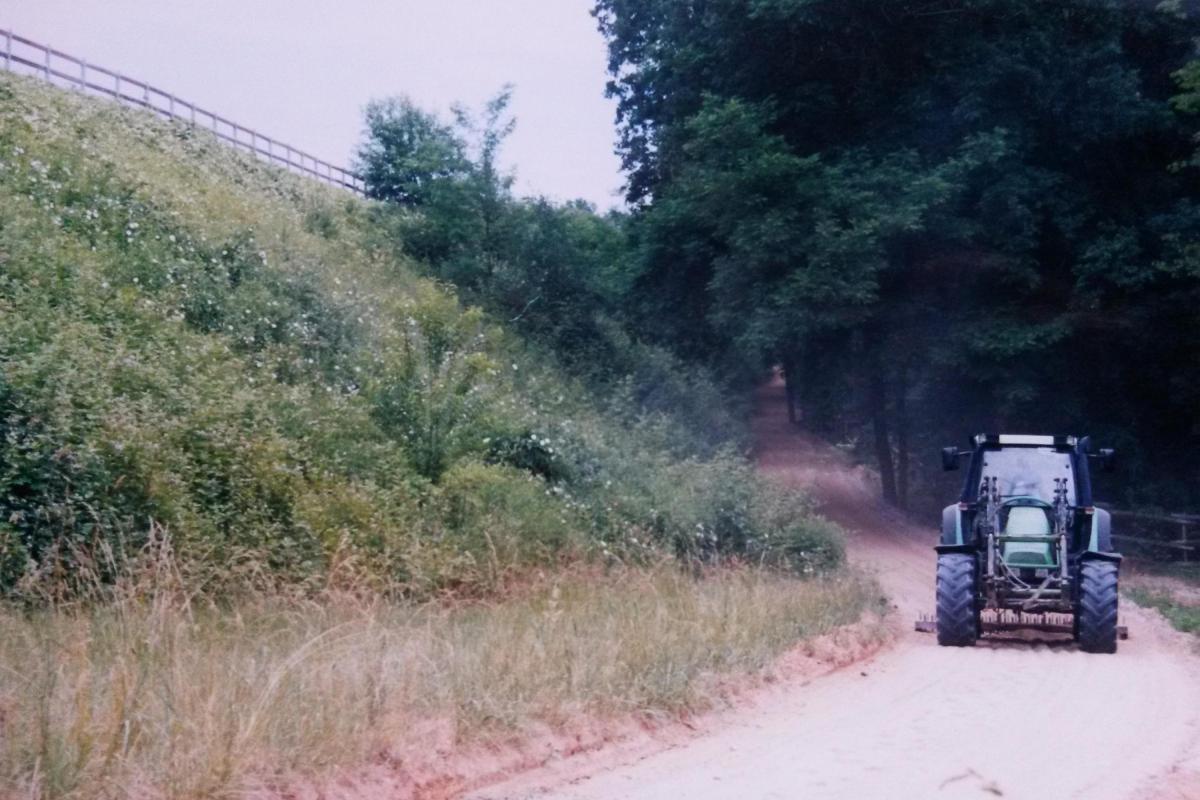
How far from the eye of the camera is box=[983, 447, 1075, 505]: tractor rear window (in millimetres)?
16484

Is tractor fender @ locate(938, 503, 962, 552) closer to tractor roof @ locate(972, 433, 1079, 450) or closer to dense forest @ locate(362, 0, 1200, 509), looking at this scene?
tractor roof @ locate(972, 433, 1079, 450)

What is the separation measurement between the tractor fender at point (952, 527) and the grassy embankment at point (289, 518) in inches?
66.4

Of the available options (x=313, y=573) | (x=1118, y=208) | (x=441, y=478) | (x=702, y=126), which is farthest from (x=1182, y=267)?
(x=313, y=573)

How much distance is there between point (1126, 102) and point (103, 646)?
2411cm

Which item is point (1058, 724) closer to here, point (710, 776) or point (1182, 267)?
point (710, 776)

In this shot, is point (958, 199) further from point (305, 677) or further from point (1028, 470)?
point (305, 677)

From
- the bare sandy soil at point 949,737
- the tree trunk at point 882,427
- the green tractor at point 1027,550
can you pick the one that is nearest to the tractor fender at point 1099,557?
the green tractor at point 1027,550

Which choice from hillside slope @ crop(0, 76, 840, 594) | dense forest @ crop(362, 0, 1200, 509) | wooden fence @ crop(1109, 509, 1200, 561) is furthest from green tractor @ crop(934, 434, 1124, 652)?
wooden fence @ crop(1109, 509, 1200, 561)

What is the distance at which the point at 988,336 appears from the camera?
84.2ft

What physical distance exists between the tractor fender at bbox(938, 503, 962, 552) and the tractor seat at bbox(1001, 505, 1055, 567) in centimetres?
94

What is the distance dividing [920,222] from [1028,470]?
9677 millimetres

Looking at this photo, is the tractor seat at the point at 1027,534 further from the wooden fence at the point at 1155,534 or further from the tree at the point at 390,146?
the tree at the point at 390,146

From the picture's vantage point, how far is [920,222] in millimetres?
25047

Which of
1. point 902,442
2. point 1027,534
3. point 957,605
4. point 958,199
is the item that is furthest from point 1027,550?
point 902,442
